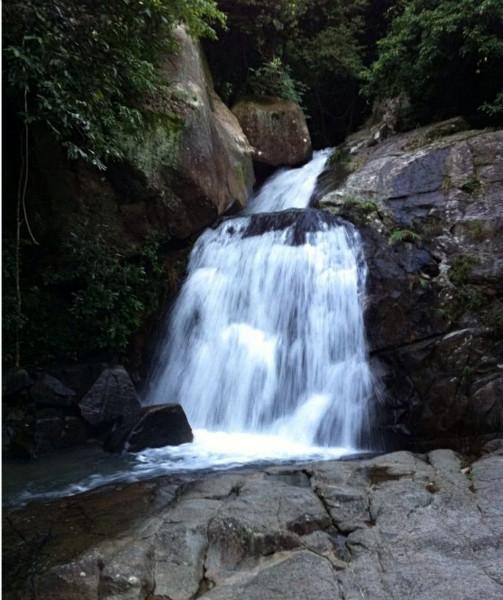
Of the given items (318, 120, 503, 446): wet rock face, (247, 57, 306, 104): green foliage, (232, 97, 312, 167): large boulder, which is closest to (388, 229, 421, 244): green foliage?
(318, 120, 503, 446): wet rock face

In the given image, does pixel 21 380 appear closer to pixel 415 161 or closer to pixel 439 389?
pixel 439 389

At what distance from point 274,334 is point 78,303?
3013mm

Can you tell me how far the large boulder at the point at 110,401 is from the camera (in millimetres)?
7754

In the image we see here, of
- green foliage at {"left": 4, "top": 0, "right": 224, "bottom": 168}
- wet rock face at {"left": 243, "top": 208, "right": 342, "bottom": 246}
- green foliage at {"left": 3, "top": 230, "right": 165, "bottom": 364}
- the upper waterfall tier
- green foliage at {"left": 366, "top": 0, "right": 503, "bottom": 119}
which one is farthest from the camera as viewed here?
the upper waterfall tier

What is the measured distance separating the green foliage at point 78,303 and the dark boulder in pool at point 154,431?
5.56 feet

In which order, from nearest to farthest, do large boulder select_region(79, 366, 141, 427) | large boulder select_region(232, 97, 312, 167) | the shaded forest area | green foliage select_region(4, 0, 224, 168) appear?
green foliage select_region(4, 0, 224, 168)
the shaded forest area
large boulder select_region(79, 366, 141, 427)
large boulder select_region(232, 97, 312, 167)

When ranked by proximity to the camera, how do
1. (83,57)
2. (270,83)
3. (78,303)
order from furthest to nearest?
(270,83) < (78,303) < (83,57)

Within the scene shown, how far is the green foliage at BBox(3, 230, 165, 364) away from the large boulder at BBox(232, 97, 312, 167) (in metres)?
5.78

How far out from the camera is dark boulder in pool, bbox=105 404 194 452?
704 centimetres

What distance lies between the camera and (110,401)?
7875mm

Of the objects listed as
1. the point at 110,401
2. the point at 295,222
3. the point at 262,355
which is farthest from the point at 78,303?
the point at 295,222

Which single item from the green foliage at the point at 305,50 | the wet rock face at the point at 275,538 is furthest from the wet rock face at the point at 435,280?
the green foliage at the point at 305,50

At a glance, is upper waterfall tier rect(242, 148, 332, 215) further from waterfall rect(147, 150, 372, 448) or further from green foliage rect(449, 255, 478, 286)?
green foliage rect(449, 255, 478, 286)

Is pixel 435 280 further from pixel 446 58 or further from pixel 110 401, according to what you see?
pixel 446 58
